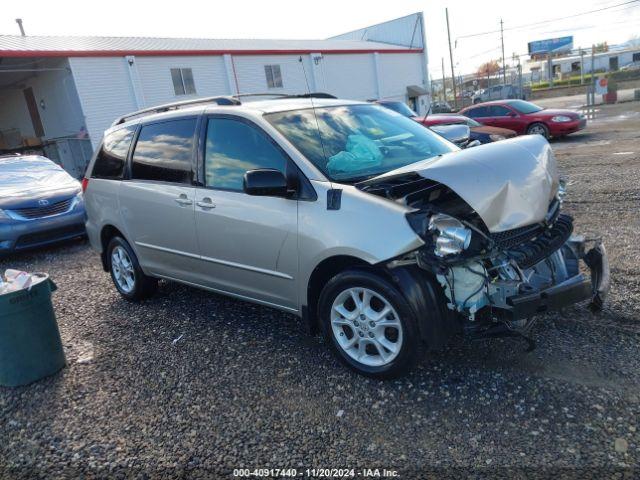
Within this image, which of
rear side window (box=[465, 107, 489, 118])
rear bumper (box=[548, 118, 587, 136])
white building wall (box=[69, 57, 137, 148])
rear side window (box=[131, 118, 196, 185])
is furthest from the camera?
white building wall (box=[69, 57, 137, 148])

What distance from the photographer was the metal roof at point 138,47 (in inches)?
733

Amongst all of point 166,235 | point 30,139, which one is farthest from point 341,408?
point 30,139

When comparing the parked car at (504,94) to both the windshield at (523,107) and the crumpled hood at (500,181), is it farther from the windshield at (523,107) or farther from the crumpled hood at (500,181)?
the crumpled hood at (500,181)

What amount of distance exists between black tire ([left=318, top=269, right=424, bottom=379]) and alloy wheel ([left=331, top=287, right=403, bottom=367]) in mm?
24

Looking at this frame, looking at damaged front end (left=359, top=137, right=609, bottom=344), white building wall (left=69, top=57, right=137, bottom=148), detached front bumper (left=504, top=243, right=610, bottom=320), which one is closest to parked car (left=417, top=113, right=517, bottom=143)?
damaged front end (left=359, top=137, right=609, bottom=344)

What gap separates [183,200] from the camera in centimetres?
418

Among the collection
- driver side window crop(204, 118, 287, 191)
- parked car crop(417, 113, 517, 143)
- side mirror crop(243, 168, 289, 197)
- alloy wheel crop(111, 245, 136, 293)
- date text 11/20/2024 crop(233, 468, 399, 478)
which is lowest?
date text 11/20/2024 crop(233, 468, 399, 478)

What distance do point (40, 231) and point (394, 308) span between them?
7.07 meters

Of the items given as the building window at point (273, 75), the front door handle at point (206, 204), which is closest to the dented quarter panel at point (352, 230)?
the front door handle at point (206, 204)

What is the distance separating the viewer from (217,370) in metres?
3.67

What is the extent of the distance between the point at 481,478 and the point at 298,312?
1652 millimetres

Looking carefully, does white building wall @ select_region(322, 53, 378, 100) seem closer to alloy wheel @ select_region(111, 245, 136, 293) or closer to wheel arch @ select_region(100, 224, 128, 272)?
wheel arch @ select_region(100, 224, 128, 272)

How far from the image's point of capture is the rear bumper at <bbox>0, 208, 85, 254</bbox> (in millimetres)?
7672

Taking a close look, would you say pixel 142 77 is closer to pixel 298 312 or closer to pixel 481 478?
pixel 298 312
